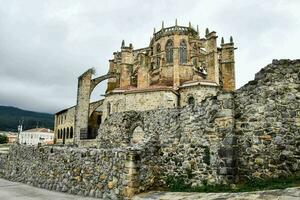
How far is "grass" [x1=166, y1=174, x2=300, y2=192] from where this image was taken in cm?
708

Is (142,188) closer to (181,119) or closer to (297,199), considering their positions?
(181,119)

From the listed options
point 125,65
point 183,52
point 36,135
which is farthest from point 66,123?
point 36,135

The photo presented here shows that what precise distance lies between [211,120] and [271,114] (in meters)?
1.69

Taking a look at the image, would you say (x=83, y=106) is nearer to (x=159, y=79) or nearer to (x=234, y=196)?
(x=159, y=79)

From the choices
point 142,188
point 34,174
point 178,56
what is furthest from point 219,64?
point 142,188

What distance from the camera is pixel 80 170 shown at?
1100 centimetres

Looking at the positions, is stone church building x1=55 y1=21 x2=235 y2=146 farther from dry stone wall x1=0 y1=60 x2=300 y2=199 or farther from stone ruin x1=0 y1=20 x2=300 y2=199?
dry stone wall x1=0 y1=60 x2=300 y2=199

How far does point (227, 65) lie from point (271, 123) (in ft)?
128

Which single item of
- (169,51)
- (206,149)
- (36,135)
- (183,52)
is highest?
(169,51)

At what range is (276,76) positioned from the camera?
8.12 meters

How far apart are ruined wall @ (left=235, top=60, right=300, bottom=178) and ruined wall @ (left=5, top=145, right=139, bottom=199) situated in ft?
10.9

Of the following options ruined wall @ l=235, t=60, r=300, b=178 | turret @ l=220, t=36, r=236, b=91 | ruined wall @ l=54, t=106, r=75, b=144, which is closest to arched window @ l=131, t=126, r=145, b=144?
ruined wall @ l=235, t=60, r=300, b=178

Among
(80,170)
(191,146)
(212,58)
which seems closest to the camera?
(191,146)

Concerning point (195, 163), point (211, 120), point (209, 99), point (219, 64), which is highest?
point (219, 64)
